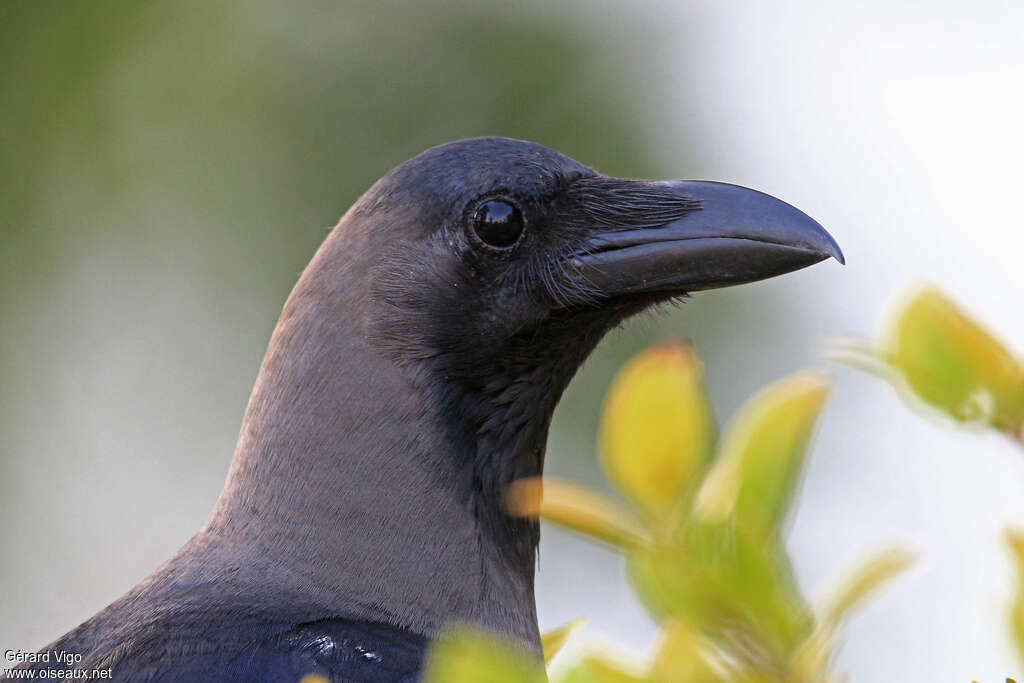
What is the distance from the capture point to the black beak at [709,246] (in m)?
2.87

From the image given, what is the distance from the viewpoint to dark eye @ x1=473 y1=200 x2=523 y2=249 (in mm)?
3164

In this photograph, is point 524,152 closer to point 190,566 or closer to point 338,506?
point 338,506

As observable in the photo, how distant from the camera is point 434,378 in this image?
121 inches

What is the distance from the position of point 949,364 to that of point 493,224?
208 centimetres

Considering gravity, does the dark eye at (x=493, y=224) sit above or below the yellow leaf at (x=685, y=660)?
above

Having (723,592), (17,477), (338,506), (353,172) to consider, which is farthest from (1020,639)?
(17,477)

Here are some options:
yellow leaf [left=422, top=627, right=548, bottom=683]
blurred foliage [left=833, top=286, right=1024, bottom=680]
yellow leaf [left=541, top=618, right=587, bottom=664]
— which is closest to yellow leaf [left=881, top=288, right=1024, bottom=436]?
blurred foliage [left=833, top=286, right=1024, bottom=680]

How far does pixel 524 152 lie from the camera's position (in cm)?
323

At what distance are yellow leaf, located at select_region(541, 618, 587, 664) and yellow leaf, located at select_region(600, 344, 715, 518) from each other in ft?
2.68

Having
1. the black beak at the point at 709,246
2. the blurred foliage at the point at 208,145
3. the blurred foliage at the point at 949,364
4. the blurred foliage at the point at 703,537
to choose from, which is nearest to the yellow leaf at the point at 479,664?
the blurred foliage at the point at 703,537

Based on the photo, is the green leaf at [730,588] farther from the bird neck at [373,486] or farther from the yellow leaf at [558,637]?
the bird neck at [373,486]

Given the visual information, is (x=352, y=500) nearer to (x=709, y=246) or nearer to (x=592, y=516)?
(x=709, y=246)

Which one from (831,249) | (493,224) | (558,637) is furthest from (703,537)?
(493,224)

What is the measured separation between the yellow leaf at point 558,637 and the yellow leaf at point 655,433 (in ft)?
2.68
